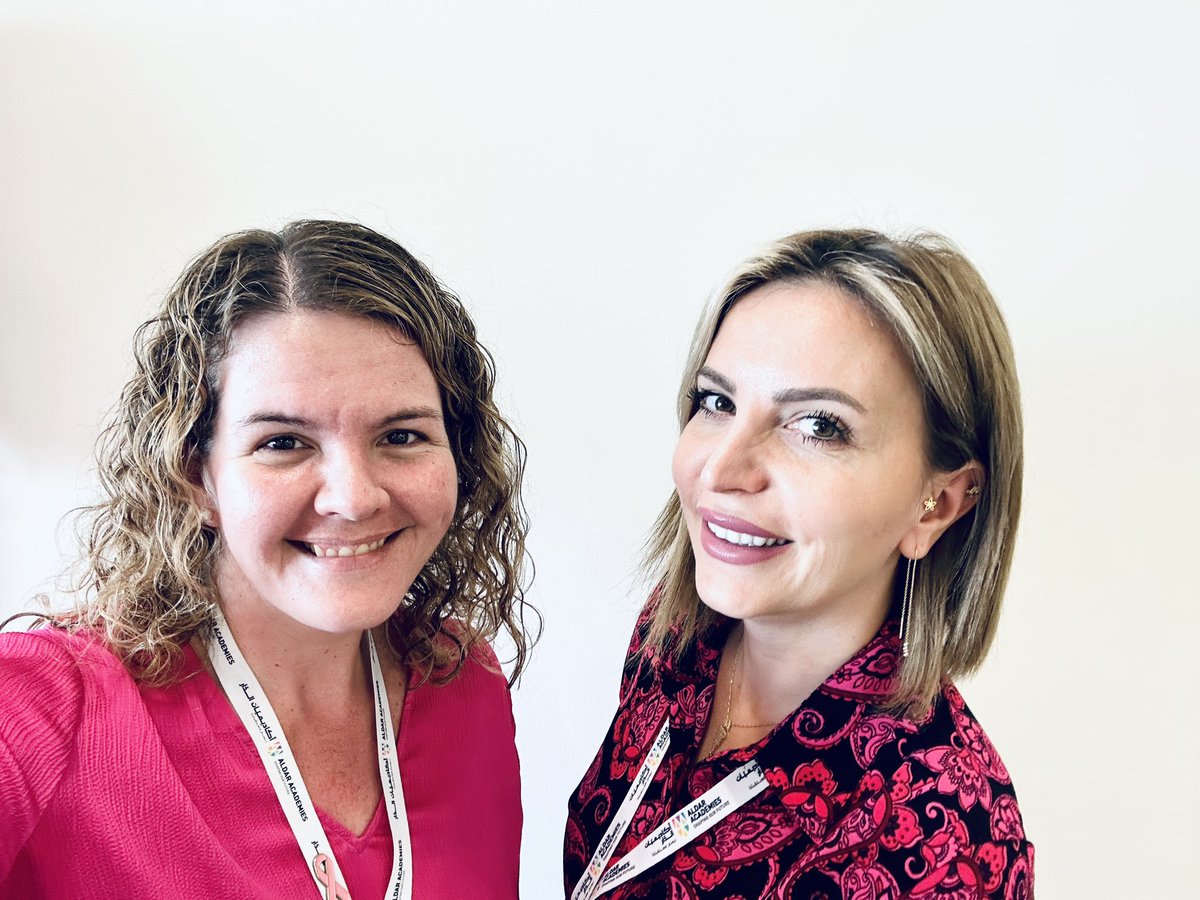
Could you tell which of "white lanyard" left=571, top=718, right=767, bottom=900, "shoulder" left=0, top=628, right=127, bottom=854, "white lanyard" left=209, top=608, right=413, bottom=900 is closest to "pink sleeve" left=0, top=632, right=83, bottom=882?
"shoulder" left=0, top=628, right=127, bottom=854

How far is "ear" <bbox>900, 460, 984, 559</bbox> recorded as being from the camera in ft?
5.09

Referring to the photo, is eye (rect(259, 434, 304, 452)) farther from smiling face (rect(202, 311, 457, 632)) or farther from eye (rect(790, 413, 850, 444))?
eye (rect(790, 413, 850, 444))

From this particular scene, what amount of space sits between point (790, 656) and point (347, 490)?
0.83 metres

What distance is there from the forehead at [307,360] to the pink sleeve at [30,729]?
0.41 metres

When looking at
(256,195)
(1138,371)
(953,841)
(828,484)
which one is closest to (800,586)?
(828,484)

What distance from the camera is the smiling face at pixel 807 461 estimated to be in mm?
1474

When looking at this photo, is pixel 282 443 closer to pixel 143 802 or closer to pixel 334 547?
pixel 334 547

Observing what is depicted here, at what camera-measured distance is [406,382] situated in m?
1.40

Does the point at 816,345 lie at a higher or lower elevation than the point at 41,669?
higher

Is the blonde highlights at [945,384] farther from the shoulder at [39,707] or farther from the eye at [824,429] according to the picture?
the shoulder at [39,707]

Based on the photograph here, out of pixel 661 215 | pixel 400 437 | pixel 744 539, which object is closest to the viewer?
pixel 400 437

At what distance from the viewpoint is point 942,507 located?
1.58 m

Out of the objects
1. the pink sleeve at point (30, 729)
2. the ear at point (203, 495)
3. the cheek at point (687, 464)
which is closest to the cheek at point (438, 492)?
the ear at point (203, 495)

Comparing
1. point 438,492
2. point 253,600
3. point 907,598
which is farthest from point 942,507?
point 253,600
